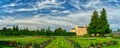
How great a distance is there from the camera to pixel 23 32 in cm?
19925

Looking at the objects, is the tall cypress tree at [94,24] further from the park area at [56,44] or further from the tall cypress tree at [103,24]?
the park area at [56,44]

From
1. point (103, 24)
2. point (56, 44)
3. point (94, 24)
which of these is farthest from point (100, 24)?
point (56, 44)

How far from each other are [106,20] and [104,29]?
5069 mm

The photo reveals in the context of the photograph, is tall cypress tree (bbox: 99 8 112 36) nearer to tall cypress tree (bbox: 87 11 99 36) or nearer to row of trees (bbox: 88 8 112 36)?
row of trees (bbox: 88 8 112 36)

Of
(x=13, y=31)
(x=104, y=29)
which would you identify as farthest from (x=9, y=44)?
(x=13, y=31)

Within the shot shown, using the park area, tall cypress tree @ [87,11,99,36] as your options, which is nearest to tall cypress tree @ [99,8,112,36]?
tall cypress tree @ [87,11,99,36]

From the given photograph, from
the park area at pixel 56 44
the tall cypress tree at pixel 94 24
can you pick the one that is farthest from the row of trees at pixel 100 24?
the park area at pixel 56 44

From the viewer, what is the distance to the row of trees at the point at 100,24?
15450 cm

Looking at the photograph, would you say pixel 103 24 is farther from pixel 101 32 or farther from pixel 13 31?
pixel 13 31

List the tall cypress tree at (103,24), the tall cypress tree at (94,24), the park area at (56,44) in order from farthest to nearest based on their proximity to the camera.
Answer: the tall cypress tree at (94,24), the tall cypress tree at (103,24), the park area at (56,44)

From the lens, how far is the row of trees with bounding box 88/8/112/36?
15450cm

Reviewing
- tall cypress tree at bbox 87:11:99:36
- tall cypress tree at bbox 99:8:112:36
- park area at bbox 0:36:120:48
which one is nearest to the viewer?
park area at bbox 0:36:120:48

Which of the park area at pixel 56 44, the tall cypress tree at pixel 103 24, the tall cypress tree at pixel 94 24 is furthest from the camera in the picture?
the tall cypress tree at pixel 94 24

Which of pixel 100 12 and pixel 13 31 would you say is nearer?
pixel 100 12
